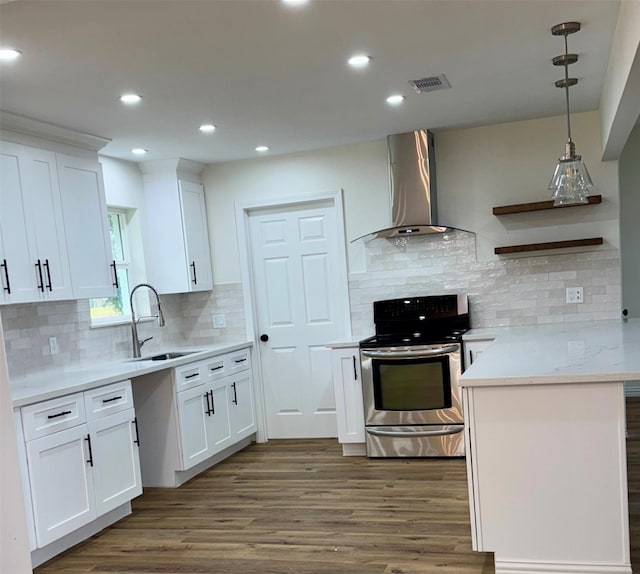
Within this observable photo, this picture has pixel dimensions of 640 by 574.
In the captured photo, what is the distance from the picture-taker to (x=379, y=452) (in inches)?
165

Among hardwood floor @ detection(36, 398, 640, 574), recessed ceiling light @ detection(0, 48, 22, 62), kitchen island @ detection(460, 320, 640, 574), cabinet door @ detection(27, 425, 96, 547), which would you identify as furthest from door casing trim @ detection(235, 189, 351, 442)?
kitchen island @ detection(460, 320, 640, 574)

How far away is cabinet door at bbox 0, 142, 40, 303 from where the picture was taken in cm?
307

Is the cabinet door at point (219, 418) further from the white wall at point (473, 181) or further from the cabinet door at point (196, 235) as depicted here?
the white wall at point (473, 181)

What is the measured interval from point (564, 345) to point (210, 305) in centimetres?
311

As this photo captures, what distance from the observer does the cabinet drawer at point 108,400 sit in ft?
10.4

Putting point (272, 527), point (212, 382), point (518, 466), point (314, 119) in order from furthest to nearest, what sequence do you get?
point (212, 382)
point (314, 119)
point (272, 527)
point (518, 466)

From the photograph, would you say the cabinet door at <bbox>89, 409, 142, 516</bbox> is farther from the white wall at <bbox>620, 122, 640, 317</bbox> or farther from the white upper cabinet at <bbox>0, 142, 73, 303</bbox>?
the white wall at <bbox>620, 122, 640, 317</bbox>

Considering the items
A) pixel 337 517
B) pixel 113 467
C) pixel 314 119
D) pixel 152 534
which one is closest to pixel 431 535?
pixel 337 517

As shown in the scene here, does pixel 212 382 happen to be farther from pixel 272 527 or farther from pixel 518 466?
pixel 518 466

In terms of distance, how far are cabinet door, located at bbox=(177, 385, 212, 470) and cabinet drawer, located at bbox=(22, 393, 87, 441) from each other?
34.1 inches

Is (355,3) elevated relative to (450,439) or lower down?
elevated

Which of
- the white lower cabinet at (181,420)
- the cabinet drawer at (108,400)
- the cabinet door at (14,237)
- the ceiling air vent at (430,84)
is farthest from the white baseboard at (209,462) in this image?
the ceiling air vent at (430,84)

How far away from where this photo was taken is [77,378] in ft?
11.0

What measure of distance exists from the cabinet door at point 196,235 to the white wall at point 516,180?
2.05 meters
